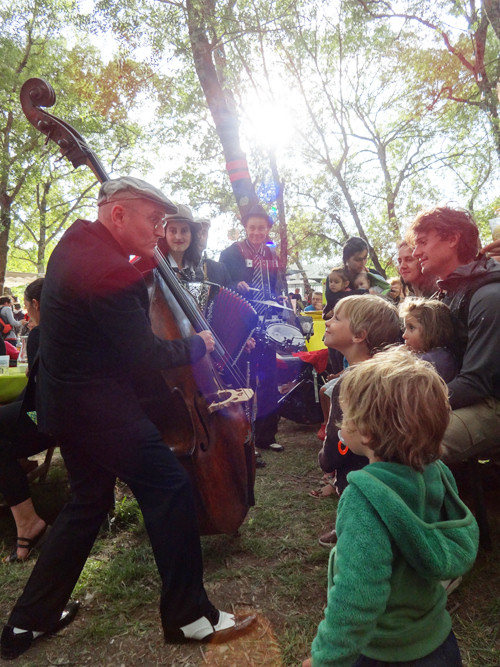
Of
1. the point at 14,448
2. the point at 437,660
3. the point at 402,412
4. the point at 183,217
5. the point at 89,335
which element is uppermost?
the point at 183,217

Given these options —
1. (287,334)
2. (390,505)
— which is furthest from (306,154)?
(390,505)

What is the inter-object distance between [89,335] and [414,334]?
71.0 inches

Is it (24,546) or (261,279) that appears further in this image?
(261,279)

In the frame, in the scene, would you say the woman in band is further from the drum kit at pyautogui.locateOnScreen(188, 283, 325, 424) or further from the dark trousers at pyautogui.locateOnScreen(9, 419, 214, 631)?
the dark trousers at pyautogui.locateOnScreen(9, 419, 214, 631)

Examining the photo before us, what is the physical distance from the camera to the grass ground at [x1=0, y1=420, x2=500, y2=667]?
1983 millimetres

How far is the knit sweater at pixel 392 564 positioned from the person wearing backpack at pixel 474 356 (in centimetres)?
108

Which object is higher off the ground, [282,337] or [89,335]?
[89,335]

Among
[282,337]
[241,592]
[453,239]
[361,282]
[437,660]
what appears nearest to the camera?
[437,660]

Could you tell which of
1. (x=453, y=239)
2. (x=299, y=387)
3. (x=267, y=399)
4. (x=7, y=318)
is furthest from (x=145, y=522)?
(x=7, y=318)

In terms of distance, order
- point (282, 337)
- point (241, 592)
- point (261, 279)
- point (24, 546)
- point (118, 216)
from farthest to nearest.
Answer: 1. point (261, 279)
2. point (282, 337)
3. point (24, 546)
4. point (241, 592)
5. point (118, 216)

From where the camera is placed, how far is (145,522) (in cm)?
200

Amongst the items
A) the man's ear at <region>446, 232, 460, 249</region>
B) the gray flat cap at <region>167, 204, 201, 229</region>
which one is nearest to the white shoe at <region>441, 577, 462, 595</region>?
the man's ear at <region>446, 232, 460, 249</region>

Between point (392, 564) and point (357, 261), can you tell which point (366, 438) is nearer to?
point (392, 564)

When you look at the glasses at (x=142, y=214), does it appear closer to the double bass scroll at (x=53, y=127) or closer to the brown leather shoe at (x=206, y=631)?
the double bass scroll at (x=53, y=127)
